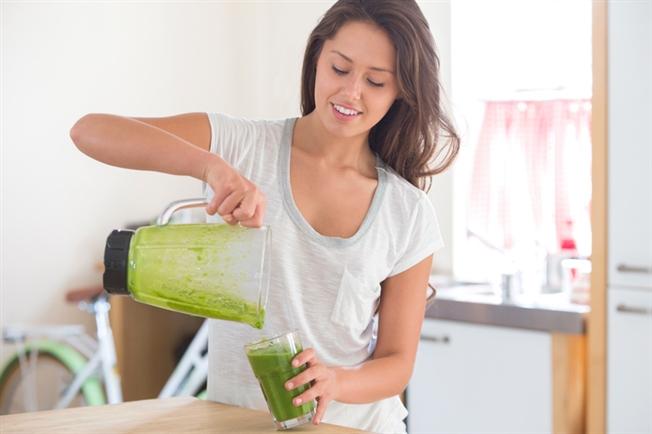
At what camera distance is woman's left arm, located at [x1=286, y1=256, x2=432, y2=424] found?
1.40 meters

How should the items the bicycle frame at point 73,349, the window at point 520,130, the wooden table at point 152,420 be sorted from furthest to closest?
the window at point 520,130 → the bicycle frame at point 73,349 → the wooden table at point 152,420

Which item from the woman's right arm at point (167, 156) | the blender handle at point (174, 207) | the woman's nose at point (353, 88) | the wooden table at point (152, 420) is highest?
the woman's nose at point (353, 88)

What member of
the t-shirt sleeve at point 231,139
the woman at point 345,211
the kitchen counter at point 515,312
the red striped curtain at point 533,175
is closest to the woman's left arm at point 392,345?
the woman at point 345,211

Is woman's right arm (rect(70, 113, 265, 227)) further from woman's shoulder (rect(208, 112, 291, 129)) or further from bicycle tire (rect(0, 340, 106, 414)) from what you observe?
bicycle tire (rect(0, 340, 106, 414))

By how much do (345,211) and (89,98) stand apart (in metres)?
2.36

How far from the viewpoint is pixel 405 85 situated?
1492mm

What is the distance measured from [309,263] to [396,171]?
28 cm

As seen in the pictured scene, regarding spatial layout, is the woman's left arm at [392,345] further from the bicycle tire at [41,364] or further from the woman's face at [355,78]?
the bicycle tire at [41,364]

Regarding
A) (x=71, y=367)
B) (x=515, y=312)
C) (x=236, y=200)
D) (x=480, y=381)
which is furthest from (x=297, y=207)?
(x=71, y=367)

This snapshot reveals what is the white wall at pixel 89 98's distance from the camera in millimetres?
3428
